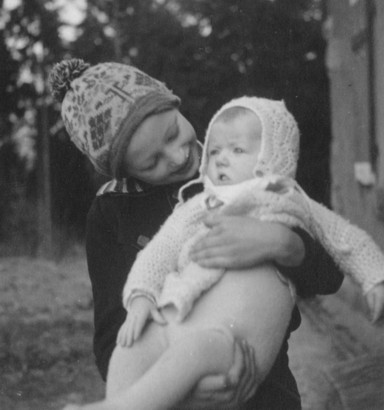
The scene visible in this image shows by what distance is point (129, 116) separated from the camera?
1.29 metres

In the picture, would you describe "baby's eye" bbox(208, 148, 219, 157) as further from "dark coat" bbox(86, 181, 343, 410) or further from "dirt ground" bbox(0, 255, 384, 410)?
"dirt ground" bbox(0, 255, 384, 410)

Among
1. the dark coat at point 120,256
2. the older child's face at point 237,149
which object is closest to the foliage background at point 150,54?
the dark coat at point 120,256

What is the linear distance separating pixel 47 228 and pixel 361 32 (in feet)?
4.05

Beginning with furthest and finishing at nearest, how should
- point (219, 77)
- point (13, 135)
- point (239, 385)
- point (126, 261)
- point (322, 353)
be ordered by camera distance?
point (322, 353) → point (13, 135) → point (219, 77) → point (126, 261) → point (239, 385)

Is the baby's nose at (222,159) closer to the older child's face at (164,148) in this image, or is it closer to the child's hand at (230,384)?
the older child's face at (164,148)

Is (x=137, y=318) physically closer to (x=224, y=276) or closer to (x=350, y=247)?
(x=224, y=276)

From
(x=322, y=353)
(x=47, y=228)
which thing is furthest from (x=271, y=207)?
(x=322, y=353)

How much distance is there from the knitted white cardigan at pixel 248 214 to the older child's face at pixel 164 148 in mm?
74

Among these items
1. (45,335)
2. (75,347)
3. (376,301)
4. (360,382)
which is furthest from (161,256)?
(45,335)

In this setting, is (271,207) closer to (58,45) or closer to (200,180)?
(200,180)

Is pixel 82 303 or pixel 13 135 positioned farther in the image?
pixel 82 303

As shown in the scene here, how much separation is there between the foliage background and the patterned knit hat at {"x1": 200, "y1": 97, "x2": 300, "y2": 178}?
36cm

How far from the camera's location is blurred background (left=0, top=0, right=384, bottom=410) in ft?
5.98

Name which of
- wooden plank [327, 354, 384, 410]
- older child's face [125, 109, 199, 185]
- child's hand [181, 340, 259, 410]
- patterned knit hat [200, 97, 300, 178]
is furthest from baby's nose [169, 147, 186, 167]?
wooden plank [327, 354, 384, 410]
